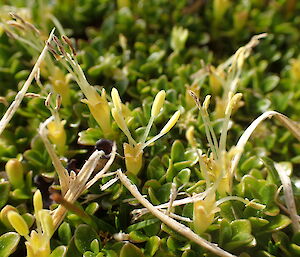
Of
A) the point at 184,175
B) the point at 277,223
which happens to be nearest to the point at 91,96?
the point at 184,175

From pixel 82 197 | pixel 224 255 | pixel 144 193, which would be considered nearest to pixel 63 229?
pixel 82 197

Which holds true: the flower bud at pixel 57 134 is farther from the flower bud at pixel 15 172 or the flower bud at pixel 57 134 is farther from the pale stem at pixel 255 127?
the pale stem at pixel 255 127

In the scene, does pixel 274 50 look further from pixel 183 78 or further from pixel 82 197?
pixel 82 197

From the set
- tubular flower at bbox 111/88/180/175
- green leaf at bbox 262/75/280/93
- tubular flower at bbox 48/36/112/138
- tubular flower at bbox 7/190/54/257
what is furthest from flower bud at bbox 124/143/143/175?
green leaf at bbox 262/75/280/93

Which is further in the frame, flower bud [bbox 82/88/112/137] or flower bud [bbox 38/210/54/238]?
flower bud [bbox 82/88/112/137]

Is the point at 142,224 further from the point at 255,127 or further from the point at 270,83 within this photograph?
the point at 270,83

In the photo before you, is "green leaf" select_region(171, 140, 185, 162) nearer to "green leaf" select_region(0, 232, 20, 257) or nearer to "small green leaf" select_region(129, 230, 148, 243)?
"small green leaf" select_region(129, 230, 148, 243)
